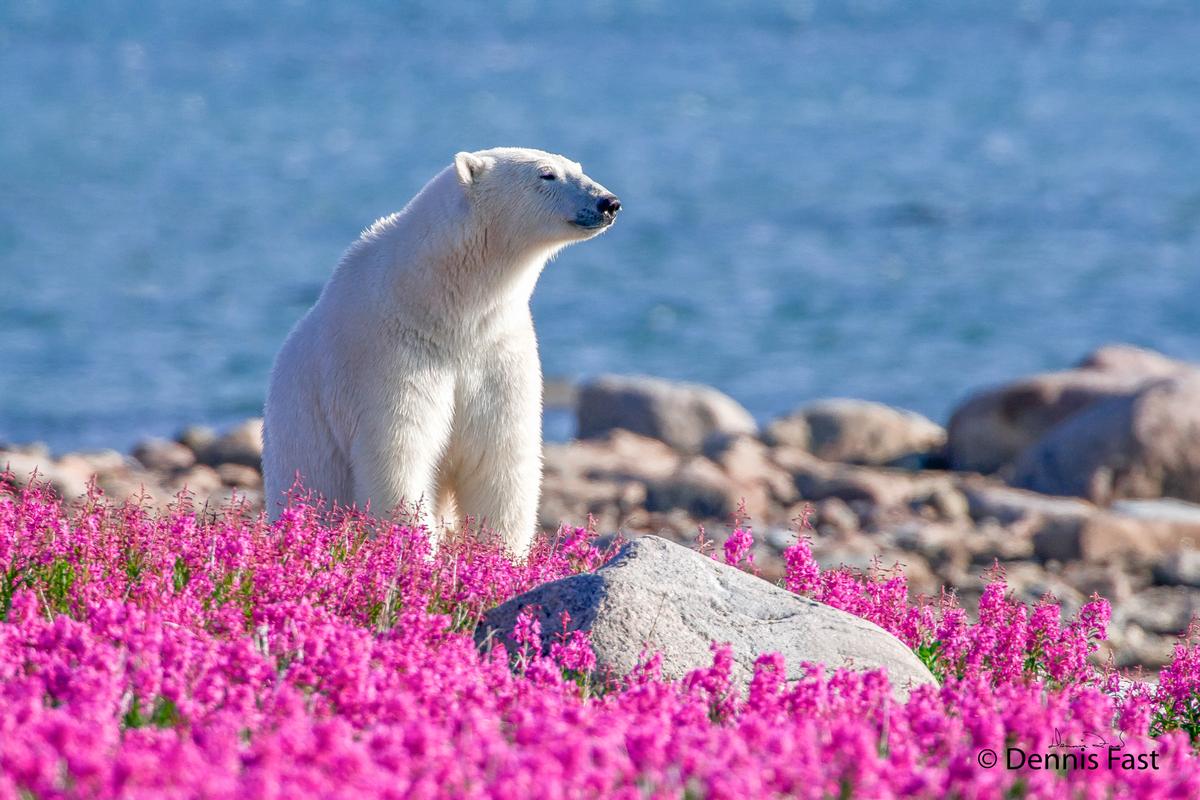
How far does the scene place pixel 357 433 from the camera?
279 inches

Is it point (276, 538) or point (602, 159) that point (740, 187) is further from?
point (276, 538)

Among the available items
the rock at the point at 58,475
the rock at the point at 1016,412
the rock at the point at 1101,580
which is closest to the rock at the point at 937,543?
the rock at the point at 1101,580

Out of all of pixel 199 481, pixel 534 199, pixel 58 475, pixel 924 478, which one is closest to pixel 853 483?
pixel 924 478

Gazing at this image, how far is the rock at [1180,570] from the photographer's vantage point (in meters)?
12.2

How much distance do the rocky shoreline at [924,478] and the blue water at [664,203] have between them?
4.52 m

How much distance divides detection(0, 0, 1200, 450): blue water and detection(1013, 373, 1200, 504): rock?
734cm

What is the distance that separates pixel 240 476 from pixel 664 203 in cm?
2268

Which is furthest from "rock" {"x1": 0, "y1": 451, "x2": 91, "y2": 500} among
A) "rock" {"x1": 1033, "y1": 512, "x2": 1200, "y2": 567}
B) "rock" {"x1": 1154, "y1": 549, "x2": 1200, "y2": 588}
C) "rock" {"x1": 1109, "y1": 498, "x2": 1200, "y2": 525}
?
"rock" {"x1": 1109, "y1": 498, "x2": 1200, "y2": 525}

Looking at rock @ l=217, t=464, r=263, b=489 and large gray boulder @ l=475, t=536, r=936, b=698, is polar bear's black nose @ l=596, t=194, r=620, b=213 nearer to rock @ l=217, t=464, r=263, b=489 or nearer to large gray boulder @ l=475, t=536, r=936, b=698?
large gray boulder @ l=475, t=536, r=936, b=698

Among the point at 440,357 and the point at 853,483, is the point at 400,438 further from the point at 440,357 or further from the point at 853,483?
the point at 853,483

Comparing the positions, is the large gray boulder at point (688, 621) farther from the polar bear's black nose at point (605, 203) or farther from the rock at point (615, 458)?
the rock at point (615, 458)

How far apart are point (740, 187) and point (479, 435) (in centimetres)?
3288

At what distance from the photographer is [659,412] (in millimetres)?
18062

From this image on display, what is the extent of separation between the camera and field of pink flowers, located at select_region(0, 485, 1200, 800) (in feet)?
10.6
